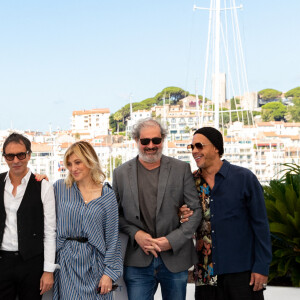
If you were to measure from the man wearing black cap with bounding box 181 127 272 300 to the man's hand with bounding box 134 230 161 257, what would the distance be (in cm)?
21

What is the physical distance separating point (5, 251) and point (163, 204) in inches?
32.9

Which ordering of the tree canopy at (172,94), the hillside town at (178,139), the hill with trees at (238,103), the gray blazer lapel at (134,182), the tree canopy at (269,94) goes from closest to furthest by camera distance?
the gray blazer lapel at (134,182) < the hillside town at (178,139) < the hill with trees at (238,103) < the tree canopy at (172,94) < the tree canopy at (269,94)

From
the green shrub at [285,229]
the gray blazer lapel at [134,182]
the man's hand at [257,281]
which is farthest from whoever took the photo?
the green shrub at [285,229]

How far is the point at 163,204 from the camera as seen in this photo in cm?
260

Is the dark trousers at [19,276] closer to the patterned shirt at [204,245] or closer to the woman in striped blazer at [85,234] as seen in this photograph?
the woman in striped blazer at [85,234]

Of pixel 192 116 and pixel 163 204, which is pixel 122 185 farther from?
pixel 192 116

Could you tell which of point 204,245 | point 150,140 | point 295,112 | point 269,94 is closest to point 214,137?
point 150,140

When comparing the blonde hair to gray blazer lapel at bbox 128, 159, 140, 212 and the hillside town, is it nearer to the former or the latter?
gray blazer lapel at bbox 128, 159, 140, 212

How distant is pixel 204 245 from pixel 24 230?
0.94 metres

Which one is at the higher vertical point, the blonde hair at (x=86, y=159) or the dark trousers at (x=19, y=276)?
the blonde hair at (x=86, y=159)

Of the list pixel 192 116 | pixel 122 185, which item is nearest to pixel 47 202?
pixel 122 185

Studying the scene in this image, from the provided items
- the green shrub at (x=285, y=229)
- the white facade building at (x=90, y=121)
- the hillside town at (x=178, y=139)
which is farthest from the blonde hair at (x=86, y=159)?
the white facade building at (x=90, y=121)

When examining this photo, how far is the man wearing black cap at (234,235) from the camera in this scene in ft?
8.24

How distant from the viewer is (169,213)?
261 centimetres
